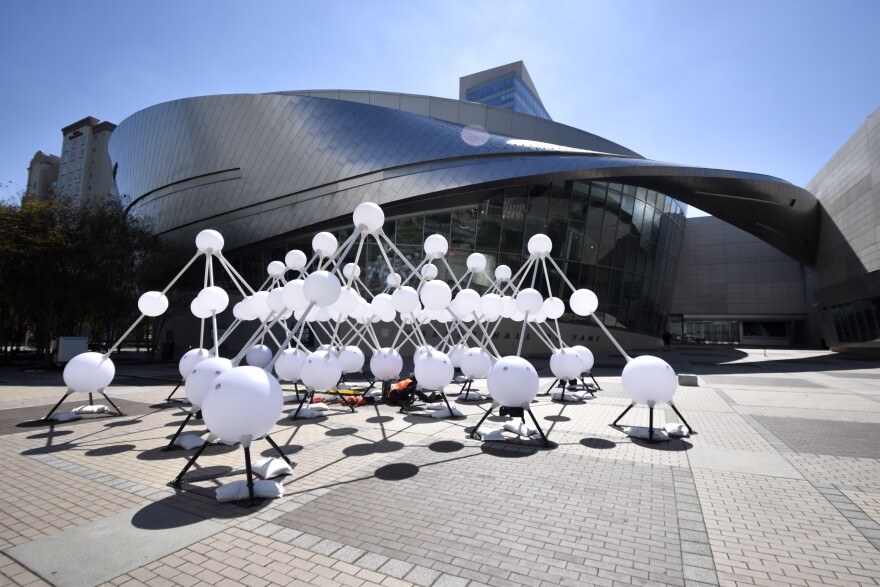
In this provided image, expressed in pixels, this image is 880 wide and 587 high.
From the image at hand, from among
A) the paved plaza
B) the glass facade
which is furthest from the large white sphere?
the glass facade

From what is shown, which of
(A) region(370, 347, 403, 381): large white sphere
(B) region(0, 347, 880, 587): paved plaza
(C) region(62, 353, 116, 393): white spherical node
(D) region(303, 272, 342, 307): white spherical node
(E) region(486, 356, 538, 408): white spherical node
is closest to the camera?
(B) region(0, 347, 880, 587): paved plaza

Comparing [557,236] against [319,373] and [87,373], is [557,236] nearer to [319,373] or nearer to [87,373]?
[319,373]

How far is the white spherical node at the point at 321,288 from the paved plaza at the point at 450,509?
8.59 feet

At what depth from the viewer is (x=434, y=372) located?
10.5 meters

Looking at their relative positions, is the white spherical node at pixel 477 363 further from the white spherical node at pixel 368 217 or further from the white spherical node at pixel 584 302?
the white spherical node at pixel 368 217

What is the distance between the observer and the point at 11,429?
916cm

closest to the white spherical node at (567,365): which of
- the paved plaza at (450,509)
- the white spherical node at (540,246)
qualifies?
the paved plaza at (450,509)

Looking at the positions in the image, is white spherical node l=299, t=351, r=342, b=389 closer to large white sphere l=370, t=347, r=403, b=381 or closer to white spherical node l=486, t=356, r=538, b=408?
large white sphere l=370, t=347, r=403, b=381

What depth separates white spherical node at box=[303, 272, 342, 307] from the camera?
23.1ft

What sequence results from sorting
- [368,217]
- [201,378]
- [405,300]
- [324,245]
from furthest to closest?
[405,300] < [324,245] < [368,217] < [201,378]

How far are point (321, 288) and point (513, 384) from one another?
374 cm

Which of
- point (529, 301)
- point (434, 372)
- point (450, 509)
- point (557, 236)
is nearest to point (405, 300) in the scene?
point (434, 372)

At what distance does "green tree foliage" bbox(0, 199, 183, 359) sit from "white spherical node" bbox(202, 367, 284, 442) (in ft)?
74.9

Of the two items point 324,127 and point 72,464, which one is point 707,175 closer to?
point 324,127
